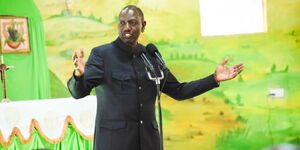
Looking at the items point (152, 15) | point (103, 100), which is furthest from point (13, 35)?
point (103, 100)

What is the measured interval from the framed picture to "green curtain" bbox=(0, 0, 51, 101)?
5 centimetres

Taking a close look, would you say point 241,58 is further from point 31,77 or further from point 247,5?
point 31,77

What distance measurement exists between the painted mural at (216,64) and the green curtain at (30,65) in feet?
1.27

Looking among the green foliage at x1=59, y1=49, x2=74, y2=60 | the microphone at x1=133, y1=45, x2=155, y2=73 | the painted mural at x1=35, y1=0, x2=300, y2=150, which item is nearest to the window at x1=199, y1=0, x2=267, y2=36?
the painted mural at x1=35, y1=0, x2=300, y2=150

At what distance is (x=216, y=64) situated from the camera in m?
Answer: 3.67

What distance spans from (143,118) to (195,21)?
1821 millimetres

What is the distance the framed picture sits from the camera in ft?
12.8

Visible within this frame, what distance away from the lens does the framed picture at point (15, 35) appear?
12.8ft

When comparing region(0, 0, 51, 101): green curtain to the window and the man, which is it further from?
the man

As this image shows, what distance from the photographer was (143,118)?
6.91ft

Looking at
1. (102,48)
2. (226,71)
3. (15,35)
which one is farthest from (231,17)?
(15,35)

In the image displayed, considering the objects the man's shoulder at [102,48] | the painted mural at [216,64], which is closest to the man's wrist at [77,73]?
the man's shoulder at [102,48]

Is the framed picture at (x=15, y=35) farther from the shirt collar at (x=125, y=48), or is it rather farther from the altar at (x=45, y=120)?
the shirt collar at (x=125, y=48)

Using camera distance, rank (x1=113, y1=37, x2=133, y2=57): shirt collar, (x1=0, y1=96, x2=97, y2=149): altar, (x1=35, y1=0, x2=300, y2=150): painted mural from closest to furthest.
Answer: (x1=113, y1=37, x2=133, y2=57): shirt collar → (x1=0, y1=96, x2=97, y2=149): altar → (x1=35, y1=0, x2=300, y2=150): painted mural
